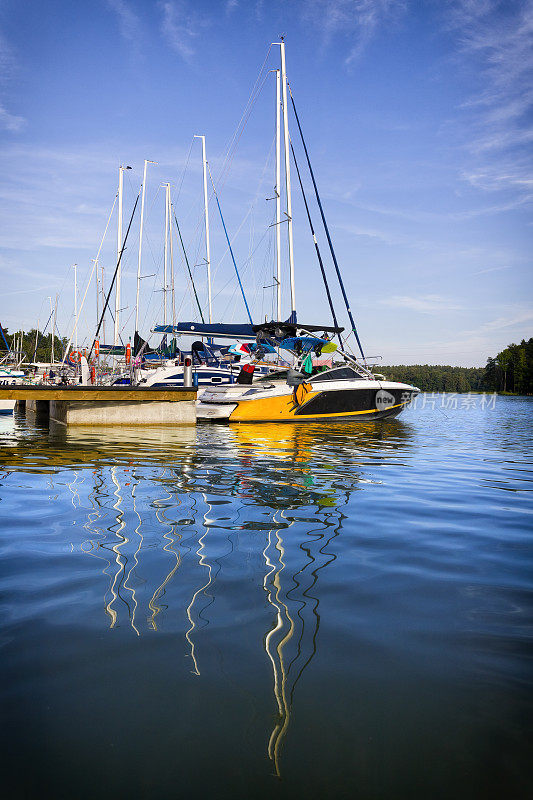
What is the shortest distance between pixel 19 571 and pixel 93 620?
0.95 metres

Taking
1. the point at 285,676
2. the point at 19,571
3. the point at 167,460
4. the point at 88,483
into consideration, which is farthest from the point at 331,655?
the point at 167,460

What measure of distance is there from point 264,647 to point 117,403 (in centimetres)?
1302

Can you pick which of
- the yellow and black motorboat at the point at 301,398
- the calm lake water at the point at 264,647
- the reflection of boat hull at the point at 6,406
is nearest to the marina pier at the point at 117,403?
the yellow and black motorboat at the point at 301,398

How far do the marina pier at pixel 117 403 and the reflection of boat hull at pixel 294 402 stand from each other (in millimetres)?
928

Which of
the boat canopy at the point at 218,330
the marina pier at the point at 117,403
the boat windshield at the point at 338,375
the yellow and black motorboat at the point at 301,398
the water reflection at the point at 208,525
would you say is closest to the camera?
the water reflection at the point at 208,525

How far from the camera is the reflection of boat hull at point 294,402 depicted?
15.1 metres

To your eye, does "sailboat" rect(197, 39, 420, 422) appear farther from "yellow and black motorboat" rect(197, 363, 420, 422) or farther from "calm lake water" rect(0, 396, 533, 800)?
"calm lake water" rect(0, 396, 533, 800)

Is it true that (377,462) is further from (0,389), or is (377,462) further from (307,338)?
(0,389)

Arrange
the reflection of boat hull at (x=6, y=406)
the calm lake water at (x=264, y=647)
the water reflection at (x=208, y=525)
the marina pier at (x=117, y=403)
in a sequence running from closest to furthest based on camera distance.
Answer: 1. the calm lake water at (x=264, y=647)
2. the water reflection at (x=208, y=525)
3. the marina pier at (x=117, y=403)
4. the reflection of boat hull at (x=6, y=406)

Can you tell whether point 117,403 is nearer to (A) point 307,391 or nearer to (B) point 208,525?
(A) point 307,391

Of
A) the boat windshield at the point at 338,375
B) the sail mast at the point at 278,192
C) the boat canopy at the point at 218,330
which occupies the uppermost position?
the sail mast at the point at 278,192

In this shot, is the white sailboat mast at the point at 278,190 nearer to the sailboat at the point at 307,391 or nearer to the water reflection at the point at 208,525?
the sailboat at the point at 307,391

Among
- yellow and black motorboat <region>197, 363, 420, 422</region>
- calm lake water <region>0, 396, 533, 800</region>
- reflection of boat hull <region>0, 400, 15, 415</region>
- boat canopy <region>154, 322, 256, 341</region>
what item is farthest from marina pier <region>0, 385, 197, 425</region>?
calm lake water <region>0, 396, 533, 800</region>

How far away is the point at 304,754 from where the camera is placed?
5.27 feet
